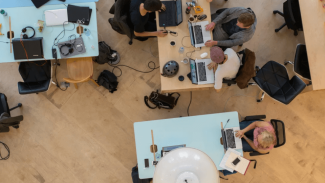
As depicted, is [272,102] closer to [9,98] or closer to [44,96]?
[44,96]

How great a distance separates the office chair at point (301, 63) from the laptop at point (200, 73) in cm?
138

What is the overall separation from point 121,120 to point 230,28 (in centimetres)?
234

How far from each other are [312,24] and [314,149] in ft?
6.83

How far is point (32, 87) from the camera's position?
3305 mm

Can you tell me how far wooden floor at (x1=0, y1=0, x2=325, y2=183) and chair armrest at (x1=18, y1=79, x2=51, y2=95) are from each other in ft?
1.47

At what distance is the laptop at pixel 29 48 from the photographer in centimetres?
301


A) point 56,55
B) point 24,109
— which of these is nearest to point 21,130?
point 24,109

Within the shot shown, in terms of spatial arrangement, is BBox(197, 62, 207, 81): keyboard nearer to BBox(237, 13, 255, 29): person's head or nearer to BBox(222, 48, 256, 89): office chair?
BBox(222, 48, 256, 89): office chair

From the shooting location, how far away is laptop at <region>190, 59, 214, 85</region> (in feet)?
9.38

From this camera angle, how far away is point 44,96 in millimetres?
3789

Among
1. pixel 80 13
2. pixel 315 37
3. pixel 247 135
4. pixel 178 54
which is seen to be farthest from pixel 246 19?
pixel 80 13

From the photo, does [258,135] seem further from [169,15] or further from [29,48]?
[29,48]

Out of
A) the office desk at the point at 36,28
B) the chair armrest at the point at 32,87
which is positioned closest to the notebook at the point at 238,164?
the office desk at the point at 36,28

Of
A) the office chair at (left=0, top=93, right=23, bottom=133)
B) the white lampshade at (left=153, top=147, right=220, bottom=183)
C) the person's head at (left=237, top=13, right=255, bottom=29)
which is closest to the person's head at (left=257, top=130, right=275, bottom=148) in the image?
the person's head at (left=237, top=13, right=255, bottom=29)
